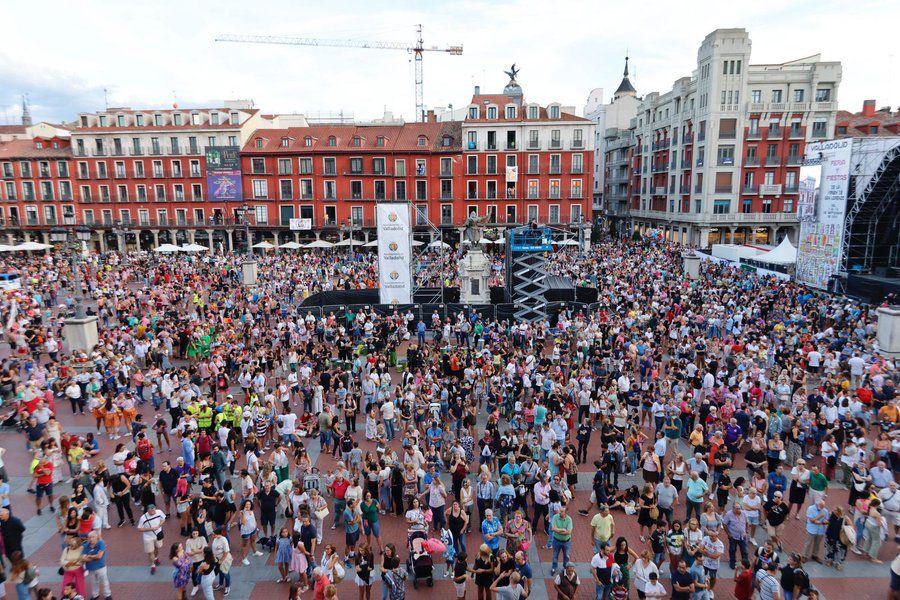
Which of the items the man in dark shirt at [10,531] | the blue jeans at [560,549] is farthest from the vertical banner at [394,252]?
the man in dark shirt at [10,531]

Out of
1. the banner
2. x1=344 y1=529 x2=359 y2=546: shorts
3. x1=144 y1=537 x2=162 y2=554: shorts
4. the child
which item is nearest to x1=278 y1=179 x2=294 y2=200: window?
the banner

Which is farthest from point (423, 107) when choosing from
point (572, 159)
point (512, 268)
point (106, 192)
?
point (512, 268)

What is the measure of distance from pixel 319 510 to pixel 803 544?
28.1 ft

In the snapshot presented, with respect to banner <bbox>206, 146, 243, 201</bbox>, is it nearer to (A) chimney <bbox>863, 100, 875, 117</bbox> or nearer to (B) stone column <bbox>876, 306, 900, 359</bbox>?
(B) stone column <bbox>876, 306, 900, 359</bbox>

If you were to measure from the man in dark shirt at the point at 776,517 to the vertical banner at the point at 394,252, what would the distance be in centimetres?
1755

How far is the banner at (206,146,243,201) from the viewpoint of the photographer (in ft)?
167

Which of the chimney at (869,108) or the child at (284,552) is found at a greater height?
the chimney at (869,108)

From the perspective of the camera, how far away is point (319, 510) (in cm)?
950

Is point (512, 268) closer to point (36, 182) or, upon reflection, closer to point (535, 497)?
point (535, 497)

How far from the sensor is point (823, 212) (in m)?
30.4

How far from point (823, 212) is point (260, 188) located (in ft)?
145

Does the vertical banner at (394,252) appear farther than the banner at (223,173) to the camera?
No

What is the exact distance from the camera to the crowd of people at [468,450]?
8.59 metres

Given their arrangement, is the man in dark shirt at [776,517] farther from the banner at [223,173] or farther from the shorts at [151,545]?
the banner at [223,173]
